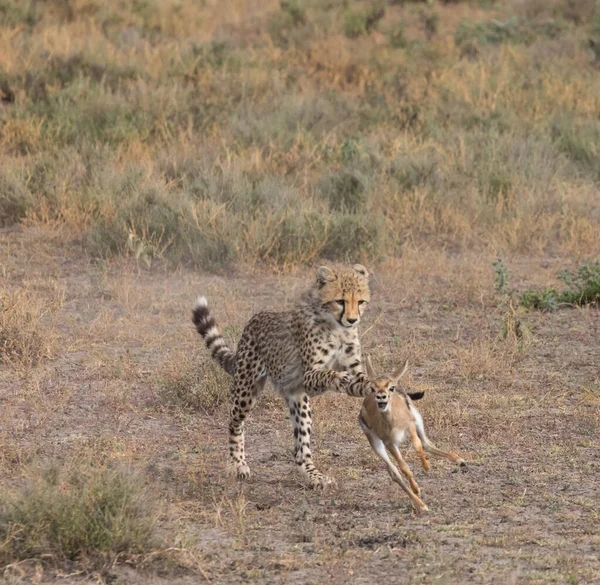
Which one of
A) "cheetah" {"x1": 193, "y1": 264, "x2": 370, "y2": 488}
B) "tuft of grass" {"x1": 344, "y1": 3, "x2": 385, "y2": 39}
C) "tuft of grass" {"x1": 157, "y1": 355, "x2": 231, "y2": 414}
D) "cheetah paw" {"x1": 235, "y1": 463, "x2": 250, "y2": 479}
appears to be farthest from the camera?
"tuft of grass" {"x1": 344, "y1": 3, "x2": 385, "y2": 39}

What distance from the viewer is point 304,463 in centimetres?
593

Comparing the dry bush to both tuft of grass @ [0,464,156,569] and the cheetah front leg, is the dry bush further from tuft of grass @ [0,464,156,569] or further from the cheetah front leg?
tuft of grass @ [0,464,156,569]

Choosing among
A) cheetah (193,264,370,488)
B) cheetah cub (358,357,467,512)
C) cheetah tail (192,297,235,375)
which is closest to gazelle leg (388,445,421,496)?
cheetah cub (358,357,467,512)

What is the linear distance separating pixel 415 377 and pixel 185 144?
5.31 metres

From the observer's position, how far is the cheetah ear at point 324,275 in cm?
590

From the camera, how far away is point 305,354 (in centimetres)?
579

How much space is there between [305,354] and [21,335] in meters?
2.66

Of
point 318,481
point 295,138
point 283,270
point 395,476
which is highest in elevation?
point 395,476

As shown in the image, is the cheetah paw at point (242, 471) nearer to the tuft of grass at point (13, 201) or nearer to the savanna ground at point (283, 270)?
the savanna ground at point (283, 270)

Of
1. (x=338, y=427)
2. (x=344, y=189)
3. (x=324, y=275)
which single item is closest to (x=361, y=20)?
(x=344, y=189)

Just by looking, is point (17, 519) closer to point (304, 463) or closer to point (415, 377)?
point (304, 463)

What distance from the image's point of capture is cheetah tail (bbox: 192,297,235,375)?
6.50m

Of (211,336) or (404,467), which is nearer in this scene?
(404,467)

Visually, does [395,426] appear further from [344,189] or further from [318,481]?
[344,189]
